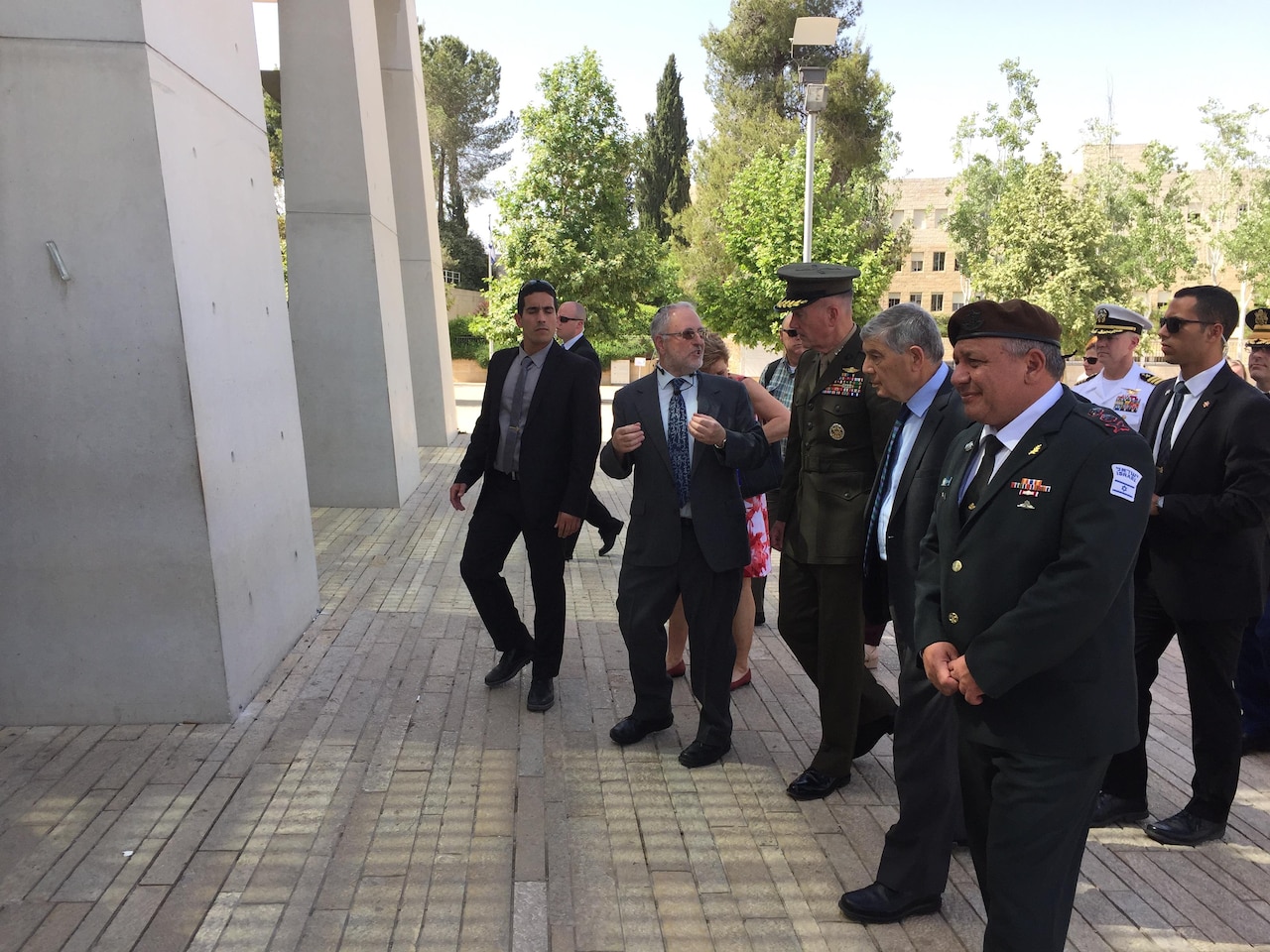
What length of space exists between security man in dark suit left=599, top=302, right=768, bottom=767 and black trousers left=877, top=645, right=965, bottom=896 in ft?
3.96

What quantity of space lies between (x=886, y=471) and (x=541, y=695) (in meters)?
2.34

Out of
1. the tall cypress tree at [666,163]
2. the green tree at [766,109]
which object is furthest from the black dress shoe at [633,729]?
the tall cypress tree at [666,163]

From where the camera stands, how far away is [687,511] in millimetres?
4379

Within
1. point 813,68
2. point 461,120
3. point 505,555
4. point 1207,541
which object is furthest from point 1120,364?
point 461,120

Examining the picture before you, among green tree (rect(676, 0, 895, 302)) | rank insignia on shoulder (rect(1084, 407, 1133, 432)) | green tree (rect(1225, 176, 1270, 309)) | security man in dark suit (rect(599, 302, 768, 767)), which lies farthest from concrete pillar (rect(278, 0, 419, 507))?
green tree (rect(1225, 176, 1270, 309))

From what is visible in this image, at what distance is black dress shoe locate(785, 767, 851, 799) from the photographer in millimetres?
4129

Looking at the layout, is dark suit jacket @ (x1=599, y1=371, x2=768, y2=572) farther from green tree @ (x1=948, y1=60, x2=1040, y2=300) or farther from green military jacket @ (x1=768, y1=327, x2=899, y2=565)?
green tree @ (x1=948, y1=60, x2=1040, y2=300)

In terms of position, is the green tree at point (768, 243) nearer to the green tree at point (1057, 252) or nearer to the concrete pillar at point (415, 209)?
the concrete pillar at point (415, 209)

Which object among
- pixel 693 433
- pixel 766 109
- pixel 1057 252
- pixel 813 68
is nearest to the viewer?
pixel 693 433

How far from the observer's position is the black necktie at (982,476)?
8.32 ft

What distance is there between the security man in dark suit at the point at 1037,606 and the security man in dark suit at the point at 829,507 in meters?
1.30

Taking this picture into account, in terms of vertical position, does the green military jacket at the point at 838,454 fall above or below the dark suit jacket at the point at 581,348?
below

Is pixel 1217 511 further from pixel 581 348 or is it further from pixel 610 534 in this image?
pixel 581 348

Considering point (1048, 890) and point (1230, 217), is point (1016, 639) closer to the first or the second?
point (1048, 890)
